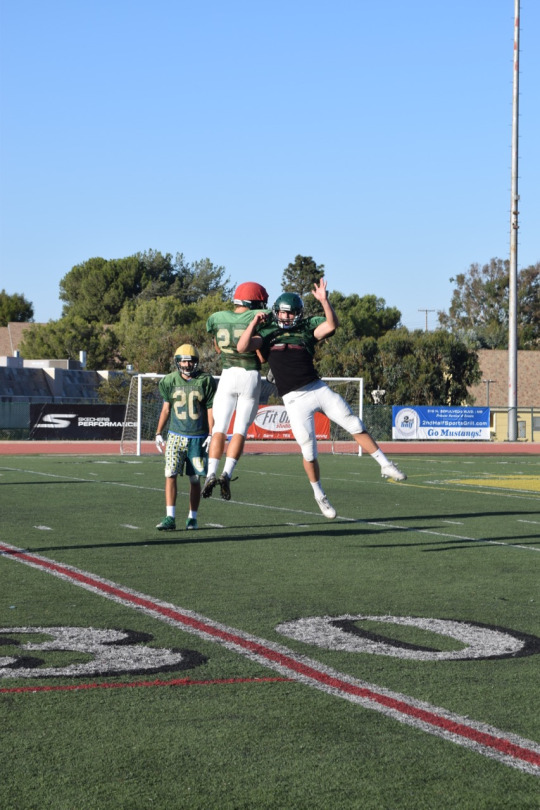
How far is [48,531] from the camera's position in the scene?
1173cm

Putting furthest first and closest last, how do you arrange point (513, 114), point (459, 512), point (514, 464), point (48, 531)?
point (513, 114)
point (514, 464)
point (459, 512)
point (48, 531)

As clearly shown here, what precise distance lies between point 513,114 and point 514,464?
22.0 meters

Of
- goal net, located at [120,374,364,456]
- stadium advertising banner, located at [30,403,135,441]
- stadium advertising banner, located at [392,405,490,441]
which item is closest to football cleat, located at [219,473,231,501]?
goal net, located at [120,374,364,456]

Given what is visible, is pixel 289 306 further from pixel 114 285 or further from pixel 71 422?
pixel 114 285

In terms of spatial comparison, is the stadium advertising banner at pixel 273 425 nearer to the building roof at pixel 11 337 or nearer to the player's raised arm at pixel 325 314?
the player's raised arm at pixel 325 314

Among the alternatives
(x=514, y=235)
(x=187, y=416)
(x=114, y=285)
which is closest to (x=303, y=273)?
(x=114, y=285)

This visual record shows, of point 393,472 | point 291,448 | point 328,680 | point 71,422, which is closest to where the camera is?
point 328,680

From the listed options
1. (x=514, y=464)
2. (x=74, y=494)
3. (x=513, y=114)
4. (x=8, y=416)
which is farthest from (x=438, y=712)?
(x=8, y=416)

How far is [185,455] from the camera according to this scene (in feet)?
38.3

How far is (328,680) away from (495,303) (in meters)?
111

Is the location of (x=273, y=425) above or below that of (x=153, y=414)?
below

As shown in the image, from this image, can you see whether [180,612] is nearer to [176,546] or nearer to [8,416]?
[176,546]

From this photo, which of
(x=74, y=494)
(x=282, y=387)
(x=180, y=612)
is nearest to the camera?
(x=180, y=612)

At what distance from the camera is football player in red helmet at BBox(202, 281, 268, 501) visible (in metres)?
10.3
